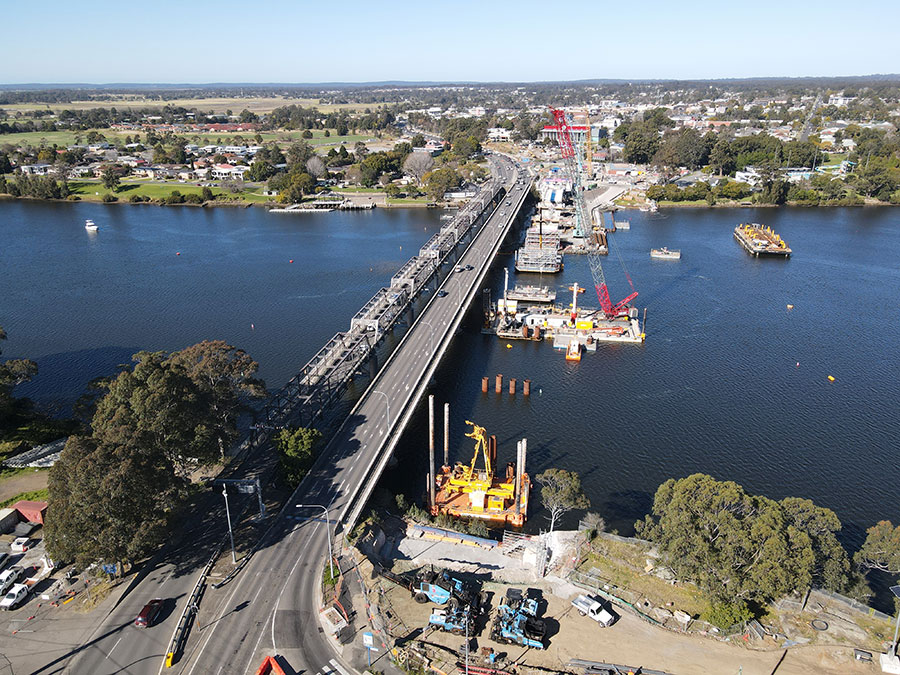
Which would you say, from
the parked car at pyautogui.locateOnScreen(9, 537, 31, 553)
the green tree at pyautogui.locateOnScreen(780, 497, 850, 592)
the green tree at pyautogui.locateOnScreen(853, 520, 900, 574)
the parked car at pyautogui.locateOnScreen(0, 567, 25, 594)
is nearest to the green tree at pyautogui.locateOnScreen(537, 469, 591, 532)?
the green tree at pyautogui.locateOnScreen(780, 497, 850, 592)

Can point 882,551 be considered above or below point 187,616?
above

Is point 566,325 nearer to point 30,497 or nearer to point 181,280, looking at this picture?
point 30,497

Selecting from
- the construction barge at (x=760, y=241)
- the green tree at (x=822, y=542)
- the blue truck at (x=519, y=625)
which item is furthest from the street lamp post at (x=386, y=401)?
the construction barge at (x=760, y=241)

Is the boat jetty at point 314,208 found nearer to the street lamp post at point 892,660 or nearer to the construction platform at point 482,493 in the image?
the construction platform at point 482,493

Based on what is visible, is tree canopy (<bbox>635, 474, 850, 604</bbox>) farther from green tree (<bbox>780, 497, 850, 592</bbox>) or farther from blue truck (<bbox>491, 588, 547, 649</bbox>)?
blue truck (<bbox>491, 588, 547, 649</bbox>)

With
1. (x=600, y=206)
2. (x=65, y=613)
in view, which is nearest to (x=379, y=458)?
A: (x=65, y=613)

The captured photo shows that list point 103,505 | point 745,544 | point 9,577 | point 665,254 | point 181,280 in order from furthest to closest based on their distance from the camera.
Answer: point 665,254, point 181,280, point 9,577, point 103,505, point 745,544

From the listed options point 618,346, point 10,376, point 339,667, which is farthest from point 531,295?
point 339,667
